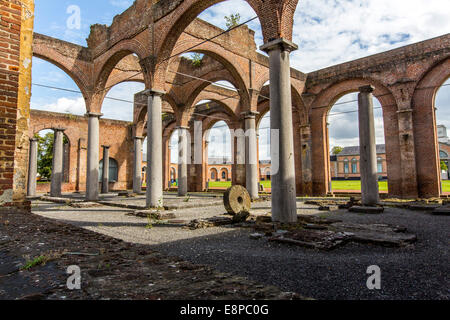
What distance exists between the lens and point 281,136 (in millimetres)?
6590

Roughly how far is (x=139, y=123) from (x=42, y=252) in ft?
67.2

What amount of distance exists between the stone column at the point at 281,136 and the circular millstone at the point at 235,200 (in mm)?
1265

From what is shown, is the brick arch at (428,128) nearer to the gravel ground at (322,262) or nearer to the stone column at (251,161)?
the stone column at (251,161)

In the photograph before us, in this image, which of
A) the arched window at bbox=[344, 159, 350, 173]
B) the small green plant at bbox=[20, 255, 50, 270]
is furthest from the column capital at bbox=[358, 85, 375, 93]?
the arched window at bbox=[344, 159, 350, 173]

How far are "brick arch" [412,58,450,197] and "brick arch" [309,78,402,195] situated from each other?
90 centimetres

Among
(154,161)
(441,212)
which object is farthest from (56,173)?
(441,212)

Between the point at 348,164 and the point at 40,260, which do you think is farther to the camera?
the point at 348,164

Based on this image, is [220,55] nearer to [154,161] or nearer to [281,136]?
[154,161]

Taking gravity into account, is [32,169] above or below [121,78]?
below

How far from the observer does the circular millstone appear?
7441mm

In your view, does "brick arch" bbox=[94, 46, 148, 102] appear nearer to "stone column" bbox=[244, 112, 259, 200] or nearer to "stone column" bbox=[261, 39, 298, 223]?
"stone column" bbox=[244, 112, 259, 200]

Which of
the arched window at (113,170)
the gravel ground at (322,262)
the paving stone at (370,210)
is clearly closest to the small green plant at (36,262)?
the gravel ground at (322,262)

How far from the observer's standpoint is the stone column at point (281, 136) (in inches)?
256

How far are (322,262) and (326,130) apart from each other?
15.4 meters
